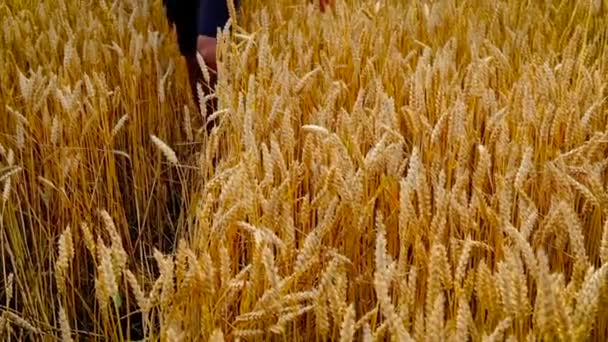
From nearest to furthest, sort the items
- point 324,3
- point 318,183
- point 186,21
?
point 318,183, point 186,21, point 324,3

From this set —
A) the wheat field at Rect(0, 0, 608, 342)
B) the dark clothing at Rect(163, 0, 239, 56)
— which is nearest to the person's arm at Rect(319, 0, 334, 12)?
the wheat field at Rect(0, 0, 608, 342)

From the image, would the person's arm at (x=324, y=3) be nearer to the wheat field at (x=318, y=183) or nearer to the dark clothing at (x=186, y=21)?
the wheat field at (x=318, y=183)

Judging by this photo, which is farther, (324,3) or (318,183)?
(324,3)

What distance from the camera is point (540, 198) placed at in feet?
3.99

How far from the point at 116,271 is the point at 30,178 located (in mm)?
626

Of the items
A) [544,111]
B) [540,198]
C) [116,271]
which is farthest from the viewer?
[544,111]

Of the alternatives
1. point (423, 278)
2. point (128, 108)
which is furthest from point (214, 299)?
point (128, 108)

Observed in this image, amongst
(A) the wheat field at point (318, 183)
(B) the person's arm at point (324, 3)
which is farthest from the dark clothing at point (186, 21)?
(B) the person's arm at point (324, 3)

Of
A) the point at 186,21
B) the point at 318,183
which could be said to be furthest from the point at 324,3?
the point at 318,183

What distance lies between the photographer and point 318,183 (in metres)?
1.21

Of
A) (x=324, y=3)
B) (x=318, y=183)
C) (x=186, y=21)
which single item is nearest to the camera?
(x=318, y=183)

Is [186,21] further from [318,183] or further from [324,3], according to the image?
[318,183]

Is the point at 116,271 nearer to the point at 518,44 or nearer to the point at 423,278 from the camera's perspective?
the point at 423,278

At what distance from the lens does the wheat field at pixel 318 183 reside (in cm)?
91
